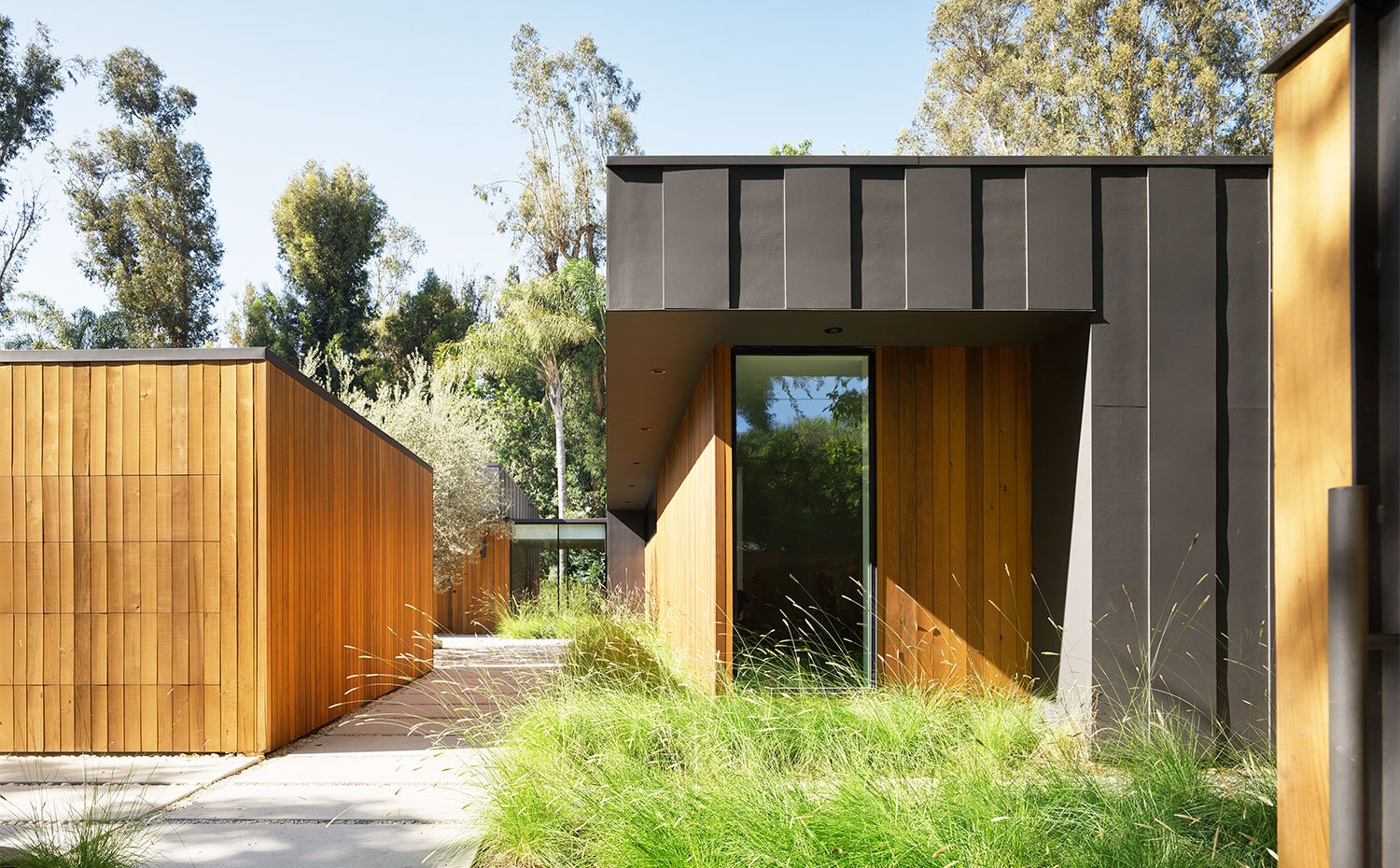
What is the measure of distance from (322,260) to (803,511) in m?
24.3

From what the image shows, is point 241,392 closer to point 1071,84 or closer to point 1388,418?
point 1388,418

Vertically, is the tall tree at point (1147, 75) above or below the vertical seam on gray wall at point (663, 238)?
above

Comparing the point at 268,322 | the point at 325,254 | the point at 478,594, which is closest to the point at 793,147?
the point at 478,594

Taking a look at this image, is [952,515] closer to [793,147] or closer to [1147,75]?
[1147,75]

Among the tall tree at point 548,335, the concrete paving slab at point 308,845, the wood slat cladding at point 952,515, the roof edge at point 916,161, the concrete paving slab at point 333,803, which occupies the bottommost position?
the concrete paving slab at point 333,803

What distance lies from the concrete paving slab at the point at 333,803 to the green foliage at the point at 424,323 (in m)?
22.5

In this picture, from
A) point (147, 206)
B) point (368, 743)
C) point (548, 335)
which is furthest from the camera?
point (147, 206)

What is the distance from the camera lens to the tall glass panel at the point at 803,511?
5.13 meters

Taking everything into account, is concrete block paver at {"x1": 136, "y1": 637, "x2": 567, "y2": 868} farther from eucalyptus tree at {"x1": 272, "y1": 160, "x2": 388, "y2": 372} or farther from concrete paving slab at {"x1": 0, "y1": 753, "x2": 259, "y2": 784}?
eucalyptus tree at {"x1": 272, "y1": 160, "x2": 388, "y2": 372}

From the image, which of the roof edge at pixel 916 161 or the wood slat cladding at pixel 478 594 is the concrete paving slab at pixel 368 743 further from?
the wood slat cladding at pixel 478 594

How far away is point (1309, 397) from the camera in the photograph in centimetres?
117

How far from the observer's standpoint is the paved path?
3.37 metres

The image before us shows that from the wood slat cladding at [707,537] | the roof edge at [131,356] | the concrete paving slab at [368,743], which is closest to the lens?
the wood slat cladding at [707,537]

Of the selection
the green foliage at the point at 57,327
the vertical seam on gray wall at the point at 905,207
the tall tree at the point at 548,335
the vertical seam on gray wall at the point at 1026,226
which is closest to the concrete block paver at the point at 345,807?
the vertical seam on gray wall at the point at 905,207
